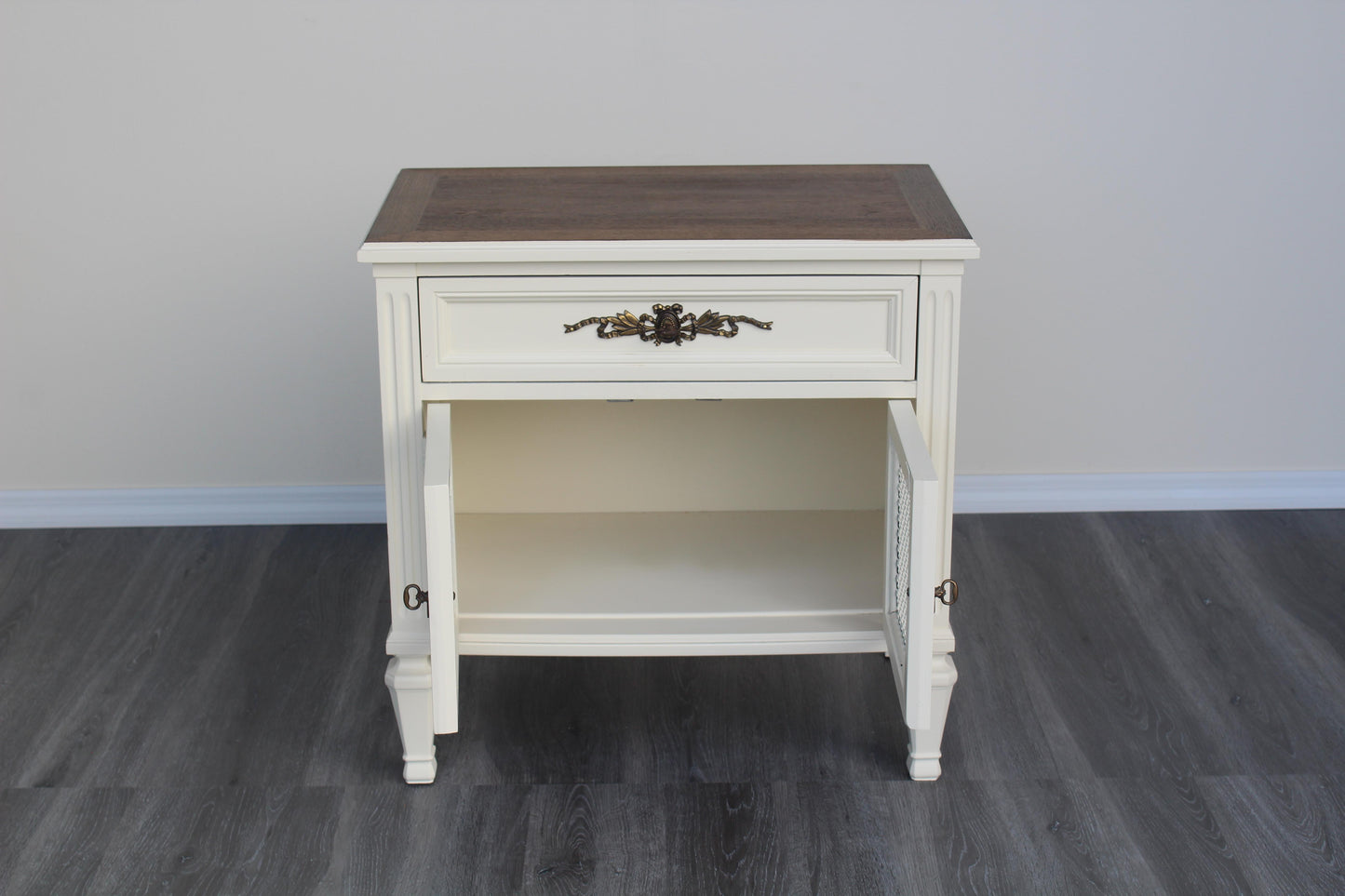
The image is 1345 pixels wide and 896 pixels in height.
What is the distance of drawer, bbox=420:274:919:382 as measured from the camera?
5.30ft

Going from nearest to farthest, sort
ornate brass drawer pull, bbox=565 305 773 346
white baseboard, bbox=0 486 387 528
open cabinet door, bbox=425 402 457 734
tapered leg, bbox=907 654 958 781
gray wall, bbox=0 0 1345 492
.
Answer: open cabinet door, bbox=425 402 457 734
ornate brass drawer pull, bbox=565 305 773 346
tapered leg, bbox=907 654 958 781
gray wall, bbox=0 0 1345 492
white baseboard, bbox=0 486 387 528

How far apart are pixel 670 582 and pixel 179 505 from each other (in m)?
1.06

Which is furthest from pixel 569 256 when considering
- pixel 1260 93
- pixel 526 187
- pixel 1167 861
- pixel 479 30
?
pixel 1260 93

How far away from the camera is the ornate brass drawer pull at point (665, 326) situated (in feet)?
5.32

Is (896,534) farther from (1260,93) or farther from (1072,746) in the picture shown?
(1260,93)

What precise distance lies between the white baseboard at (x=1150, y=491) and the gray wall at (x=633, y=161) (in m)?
0.10

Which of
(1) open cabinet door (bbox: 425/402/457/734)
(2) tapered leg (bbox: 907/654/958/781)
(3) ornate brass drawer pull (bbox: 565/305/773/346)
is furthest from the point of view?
(2) tapered leg (bbox: 907/654/958/781)

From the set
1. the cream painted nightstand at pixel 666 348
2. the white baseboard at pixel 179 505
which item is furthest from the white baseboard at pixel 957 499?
the cream painted nightstand at pixel 666 348

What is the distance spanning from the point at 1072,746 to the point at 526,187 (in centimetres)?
101

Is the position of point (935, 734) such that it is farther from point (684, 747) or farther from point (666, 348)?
point (666, 348)

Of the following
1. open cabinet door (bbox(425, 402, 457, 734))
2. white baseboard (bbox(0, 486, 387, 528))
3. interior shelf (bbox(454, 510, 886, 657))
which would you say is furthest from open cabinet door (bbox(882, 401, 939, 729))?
white baseboard (bbox(0, 486, 387, 528))

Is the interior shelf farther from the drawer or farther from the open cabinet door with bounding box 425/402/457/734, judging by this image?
the drawer

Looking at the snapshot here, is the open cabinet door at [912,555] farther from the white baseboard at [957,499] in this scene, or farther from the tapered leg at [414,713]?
the white baseboard at [957,499]

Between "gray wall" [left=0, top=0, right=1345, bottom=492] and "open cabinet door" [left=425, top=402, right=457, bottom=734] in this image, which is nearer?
"open cabinet door" [left=425, top=402, right=457, bottom=734]
